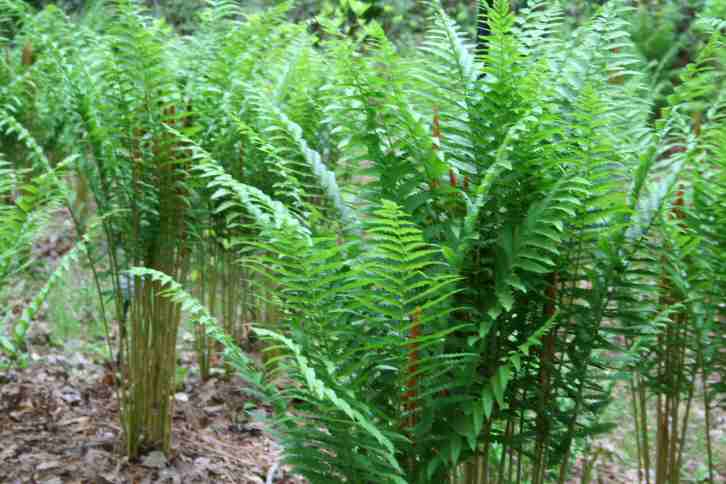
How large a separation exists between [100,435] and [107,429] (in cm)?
6

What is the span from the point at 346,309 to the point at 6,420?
1851 millimetres

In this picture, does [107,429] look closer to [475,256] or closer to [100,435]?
[100,435]

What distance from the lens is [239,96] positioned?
8.79ft

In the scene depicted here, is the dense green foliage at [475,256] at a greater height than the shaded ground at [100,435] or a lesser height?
greater

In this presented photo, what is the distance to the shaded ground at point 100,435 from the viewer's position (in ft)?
8.19

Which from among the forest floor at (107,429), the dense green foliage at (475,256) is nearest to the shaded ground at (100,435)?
the forest floor at (107,429)

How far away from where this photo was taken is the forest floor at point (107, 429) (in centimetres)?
251

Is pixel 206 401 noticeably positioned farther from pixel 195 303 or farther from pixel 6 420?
pixel 195 303

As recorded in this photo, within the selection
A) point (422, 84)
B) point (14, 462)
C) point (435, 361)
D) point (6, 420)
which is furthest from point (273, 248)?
point (6, 420)

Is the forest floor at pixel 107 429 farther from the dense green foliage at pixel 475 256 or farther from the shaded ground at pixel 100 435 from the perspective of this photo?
the dense green foliage at pixel 475 256

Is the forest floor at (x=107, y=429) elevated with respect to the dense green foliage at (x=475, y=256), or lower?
lower

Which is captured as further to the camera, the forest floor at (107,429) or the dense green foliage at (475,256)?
the forest floor at (107,429)

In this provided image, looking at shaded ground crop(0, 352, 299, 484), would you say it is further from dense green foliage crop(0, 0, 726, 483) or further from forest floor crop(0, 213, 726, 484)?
dense green foliage crop(0, 0, 726, 483)

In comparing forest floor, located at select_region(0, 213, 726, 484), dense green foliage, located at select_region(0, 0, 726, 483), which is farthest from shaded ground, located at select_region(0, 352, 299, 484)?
dense green foliage, located at select_region(0, 0, 726, 483)
